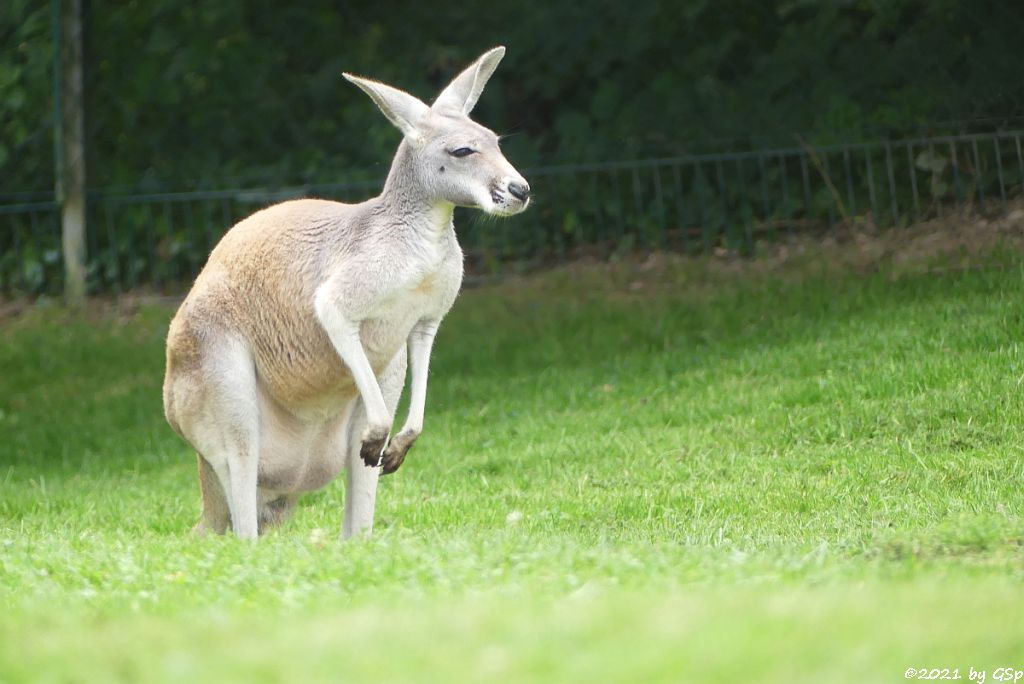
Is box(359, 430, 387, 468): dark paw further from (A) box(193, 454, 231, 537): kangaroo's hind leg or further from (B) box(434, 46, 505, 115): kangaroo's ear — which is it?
(B) box(434, 46, 505, 115): kangaroo's ear

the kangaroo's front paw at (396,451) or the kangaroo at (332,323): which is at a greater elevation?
the kangaroo at (332,323)

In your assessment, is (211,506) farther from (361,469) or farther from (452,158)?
(452,158)

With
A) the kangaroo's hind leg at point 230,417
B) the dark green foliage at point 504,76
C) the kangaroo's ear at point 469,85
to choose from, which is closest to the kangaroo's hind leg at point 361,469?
the kangaroo's hind leg at point 230,417

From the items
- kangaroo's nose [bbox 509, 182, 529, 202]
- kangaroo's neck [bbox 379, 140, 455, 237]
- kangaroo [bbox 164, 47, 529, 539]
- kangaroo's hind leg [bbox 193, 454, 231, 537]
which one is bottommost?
kangaroo's hind leg [bbox 193, 454, 231, 537]

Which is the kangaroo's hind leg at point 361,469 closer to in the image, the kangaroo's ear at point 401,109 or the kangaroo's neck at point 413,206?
the kangaroo's neck at point 413,206

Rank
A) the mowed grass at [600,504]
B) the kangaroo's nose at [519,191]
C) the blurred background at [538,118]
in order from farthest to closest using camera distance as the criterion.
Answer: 1. the blurred background at [538,118]
2. the kangaroo's nose at [519,191]
3. the mowed grass at [600,504]

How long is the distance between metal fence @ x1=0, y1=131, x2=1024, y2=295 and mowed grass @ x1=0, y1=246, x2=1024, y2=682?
66 centimetres

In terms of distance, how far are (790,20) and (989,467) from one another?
693cm

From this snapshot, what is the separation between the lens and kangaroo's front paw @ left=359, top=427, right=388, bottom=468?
258 inches

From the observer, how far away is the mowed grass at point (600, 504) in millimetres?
3738

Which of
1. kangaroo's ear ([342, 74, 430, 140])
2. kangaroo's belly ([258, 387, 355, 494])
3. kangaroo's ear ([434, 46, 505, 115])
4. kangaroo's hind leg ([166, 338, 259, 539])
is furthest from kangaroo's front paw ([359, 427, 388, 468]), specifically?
kangaroo's ear ([434, 46, 505, 115])

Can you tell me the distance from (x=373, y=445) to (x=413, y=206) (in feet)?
3.30

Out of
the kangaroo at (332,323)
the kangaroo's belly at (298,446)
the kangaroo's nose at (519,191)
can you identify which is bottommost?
the kangaroo's belly at (298,446)

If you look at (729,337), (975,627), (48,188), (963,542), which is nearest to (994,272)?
(729,337)
